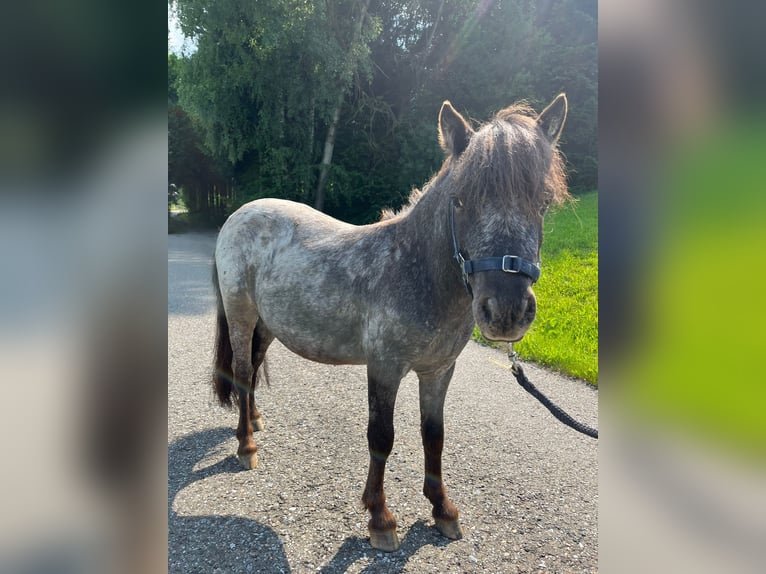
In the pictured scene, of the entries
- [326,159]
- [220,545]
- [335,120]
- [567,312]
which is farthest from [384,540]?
[335,120]

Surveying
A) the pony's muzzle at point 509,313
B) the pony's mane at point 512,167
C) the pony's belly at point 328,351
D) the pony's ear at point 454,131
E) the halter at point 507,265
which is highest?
the pony's ear at point 454,131

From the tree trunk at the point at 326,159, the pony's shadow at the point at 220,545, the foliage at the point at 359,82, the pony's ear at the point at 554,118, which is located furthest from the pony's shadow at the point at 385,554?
the tree trunk at the point at 326,159

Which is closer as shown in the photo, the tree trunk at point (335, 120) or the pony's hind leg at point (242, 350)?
the pony's hind leg at point (242, 350)

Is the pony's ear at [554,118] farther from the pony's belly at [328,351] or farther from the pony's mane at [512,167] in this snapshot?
the pony's belly at [328,351]

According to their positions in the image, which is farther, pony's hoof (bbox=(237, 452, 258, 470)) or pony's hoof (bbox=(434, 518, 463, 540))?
pony's hoof (bbox=(237, 452, 258, 470))

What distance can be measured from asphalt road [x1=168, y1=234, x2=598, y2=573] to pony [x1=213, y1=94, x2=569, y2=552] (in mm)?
207

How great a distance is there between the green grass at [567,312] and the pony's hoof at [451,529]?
6.37 feet

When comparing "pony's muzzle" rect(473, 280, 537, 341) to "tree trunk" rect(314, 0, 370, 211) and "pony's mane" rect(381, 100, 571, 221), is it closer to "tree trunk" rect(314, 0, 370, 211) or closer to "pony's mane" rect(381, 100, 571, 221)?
"pony's mane" rect(381, 100, 571, 221)

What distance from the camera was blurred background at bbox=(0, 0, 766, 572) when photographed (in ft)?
Result: 1.68
